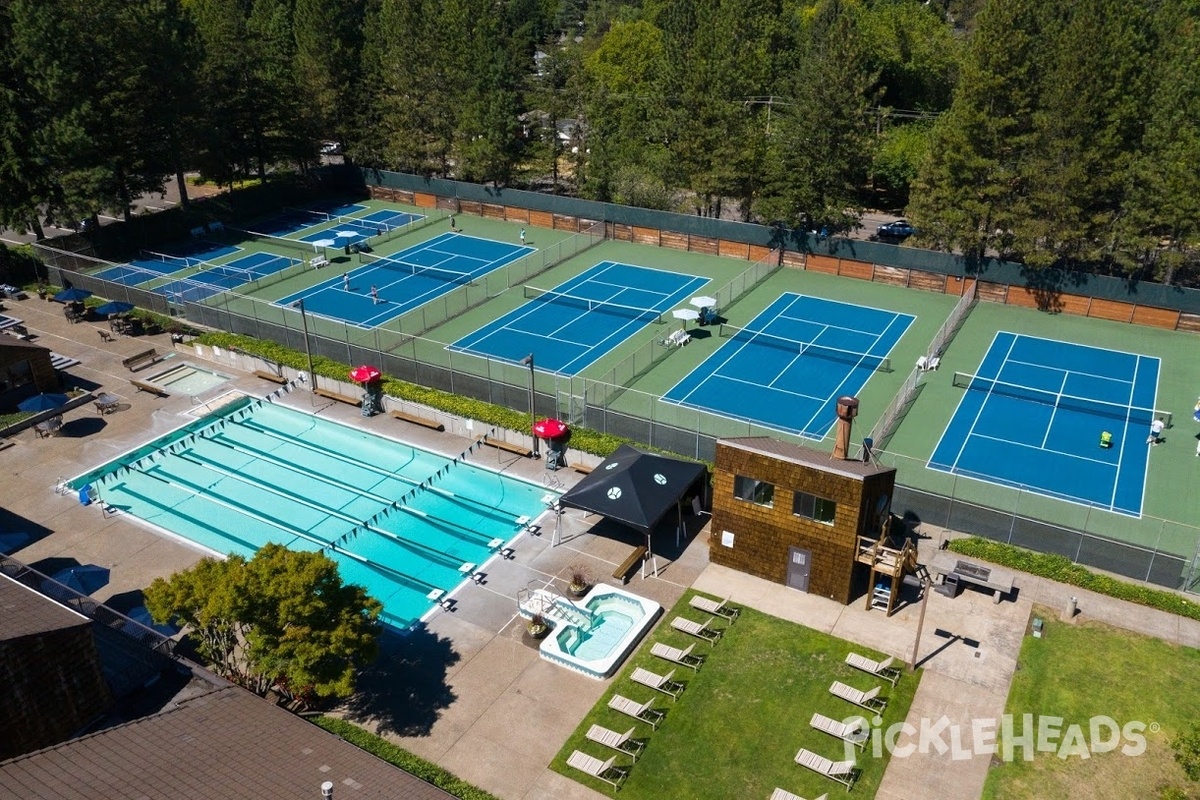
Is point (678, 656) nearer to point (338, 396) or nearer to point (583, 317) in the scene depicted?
point (338, 396)

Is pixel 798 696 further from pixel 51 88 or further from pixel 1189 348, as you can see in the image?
pixel 51 88

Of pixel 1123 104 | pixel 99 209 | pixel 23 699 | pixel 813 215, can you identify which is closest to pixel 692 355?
pixel 813 215

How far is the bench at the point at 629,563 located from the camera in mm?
24891

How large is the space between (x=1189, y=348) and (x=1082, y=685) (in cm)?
2610

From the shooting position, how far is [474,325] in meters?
42.9

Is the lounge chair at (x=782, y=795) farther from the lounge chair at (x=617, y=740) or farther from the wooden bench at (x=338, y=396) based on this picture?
the wooden bench at (x=338, y=396)

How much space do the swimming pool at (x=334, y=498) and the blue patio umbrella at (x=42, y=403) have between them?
4.31 metres

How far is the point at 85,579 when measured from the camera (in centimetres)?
2300

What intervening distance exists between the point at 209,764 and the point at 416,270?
39.0 m

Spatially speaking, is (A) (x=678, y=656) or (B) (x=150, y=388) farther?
(B) (x=150, y=388)

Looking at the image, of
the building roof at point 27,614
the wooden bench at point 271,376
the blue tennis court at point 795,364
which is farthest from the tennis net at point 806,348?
the building roof at point 27,614

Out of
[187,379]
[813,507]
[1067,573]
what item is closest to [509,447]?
[813,507]

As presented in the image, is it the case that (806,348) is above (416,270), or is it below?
below

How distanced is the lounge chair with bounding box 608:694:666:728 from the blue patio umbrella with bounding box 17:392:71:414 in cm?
2507
